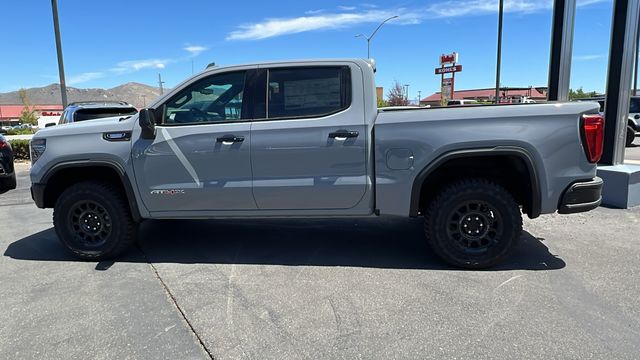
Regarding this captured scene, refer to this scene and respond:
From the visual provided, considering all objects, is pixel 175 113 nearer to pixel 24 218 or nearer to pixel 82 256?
pixel 82 256

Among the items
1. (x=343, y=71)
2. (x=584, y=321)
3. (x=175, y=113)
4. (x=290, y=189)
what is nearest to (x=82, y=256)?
(x=175, y=113)

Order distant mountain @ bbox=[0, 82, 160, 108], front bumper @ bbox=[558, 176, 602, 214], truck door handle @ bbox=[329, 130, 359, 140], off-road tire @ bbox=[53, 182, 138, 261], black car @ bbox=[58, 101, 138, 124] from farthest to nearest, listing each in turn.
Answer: distant mountain @ bbox=[0, 82, 160, 108] < black car @ bbox=[58, 101, 138, 124] < off-road tire @ bbox=[53, 182, 138, 261] < truck door handle @ bbox=[329, 130, 359, 140] < front bumper @ bbox=[558, 176, 602, 214]

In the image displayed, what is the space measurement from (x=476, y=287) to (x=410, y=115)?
62.9 inches

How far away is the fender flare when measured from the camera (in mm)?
3859

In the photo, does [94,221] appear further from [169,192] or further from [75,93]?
[75,93]

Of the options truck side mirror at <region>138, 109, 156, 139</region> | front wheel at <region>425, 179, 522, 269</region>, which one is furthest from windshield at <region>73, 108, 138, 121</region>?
front wheel at <region>425, 179, 522, 269</region>

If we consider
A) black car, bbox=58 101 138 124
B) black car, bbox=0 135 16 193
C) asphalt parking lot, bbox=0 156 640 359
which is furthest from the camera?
black car, bbox=58 101 138 124

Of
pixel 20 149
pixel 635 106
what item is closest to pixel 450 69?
pixel 635 106

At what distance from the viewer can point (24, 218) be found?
6660 mm

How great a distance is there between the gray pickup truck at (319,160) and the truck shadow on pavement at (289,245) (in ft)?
1.54

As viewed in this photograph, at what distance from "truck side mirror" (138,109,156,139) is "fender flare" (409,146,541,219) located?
250cm

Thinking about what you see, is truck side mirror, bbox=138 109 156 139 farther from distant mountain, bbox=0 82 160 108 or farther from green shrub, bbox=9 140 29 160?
distant mountain, bbox=0 82 160 108

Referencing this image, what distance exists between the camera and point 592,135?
3840 mm

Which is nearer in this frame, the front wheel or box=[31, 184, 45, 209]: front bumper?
the front wheel
